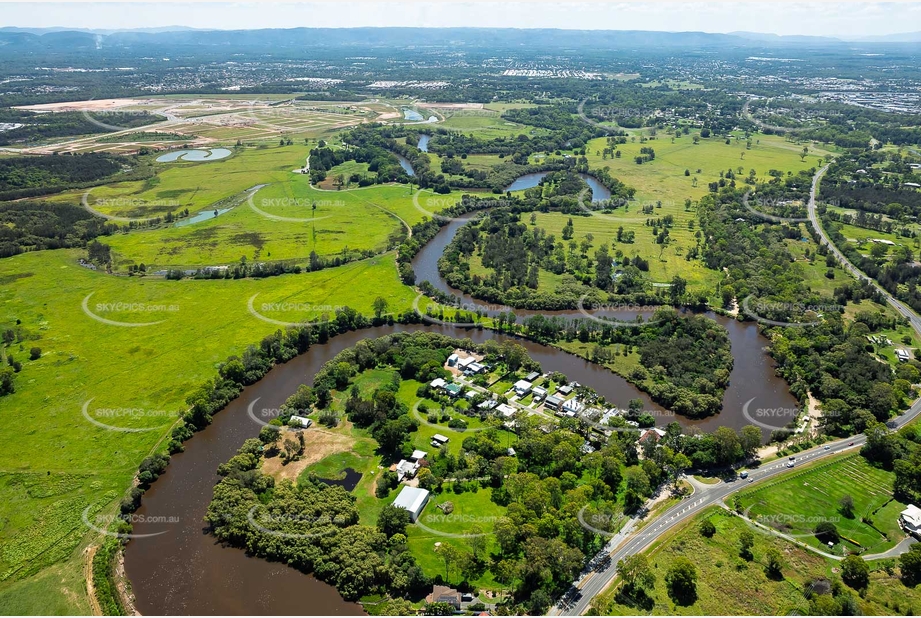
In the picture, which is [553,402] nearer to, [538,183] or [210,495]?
[210,495]

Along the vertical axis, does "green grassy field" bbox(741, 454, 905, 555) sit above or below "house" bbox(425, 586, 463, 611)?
above

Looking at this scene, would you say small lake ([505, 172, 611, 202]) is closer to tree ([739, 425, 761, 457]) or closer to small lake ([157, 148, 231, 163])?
small lake ([157, 148, 231, 163])

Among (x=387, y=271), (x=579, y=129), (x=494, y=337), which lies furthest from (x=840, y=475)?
(x=579, y=129)

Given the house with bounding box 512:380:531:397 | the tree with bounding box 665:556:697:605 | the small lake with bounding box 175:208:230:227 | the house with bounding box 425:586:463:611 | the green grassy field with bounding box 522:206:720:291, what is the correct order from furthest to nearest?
the small lake with bounding box 175:208:230:227, the green grassy field with bounding box 522:206:720:291, the house with bounding box 512:380:531:397, the tree with bounding box 665:556:697:605, the house with bounding box 425:586:463:611

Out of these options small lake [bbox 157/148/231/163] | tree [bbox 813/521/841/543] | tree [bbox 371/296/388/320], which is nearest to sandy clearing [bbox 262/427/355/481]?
tree [bbox 371/296/388/320]

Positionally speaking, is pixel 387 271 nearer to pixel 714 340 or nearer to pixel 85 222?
pixel 714 340

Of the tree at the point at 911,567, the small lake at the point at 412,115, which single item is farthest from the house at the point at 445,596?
the small lake at the point at 412,115
